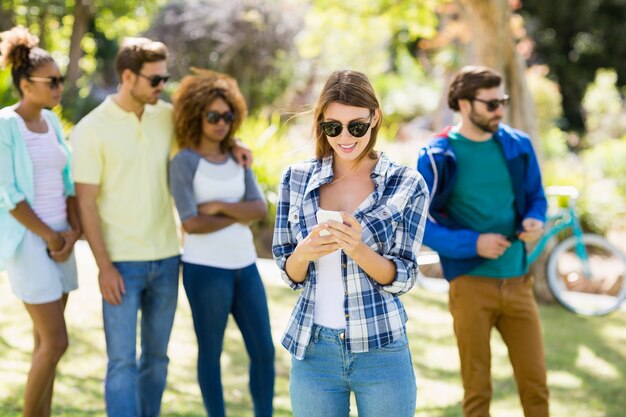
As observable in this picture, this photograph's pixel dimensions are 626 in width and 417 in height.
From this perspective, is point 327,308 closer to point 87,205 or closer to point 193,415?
point 87,205

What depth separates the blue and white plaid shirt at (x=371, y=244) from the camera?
2566 millimetres

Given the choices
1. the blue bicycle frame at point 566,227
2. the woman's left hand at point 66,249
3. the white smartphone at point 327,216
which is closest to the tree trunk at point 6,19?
the blue bicycle frame at point 566,227

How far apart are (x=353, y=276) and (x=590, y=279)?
6050 millimetres

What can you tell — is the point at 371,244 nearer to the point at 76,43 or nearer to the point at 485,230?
the point at 485,230

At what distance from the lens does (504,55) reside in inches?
289

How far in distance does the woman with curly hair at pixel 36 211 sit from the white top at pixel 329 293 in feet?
5.32

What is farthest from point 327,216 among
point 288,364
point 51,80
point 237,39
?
point 237,39

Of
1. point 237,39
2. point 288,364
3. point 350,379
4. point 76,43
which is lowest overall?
point 288,364

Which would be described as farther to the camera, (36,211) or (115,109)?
(115,109)

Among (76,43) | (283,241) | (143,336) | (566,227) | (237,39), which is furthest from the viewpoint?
(237,39)

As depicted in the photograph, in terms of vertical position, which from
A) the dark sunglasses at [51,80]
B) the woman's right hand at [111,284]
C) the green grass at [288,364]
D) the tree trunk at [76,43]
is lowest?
the green grass at [288,364]

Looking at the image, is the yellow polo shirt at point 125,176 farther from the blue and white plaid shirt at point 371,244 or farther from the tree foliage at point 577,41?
the tree foliage at point 577,41

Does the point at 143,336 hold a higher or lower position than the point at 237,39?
lower

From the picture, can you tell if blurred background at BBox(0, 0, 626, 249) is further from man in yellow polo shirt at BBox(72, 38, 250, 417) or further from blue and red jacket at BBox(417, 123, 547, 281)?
blue and red jacket at BBox(417, 123, 547, 281)
